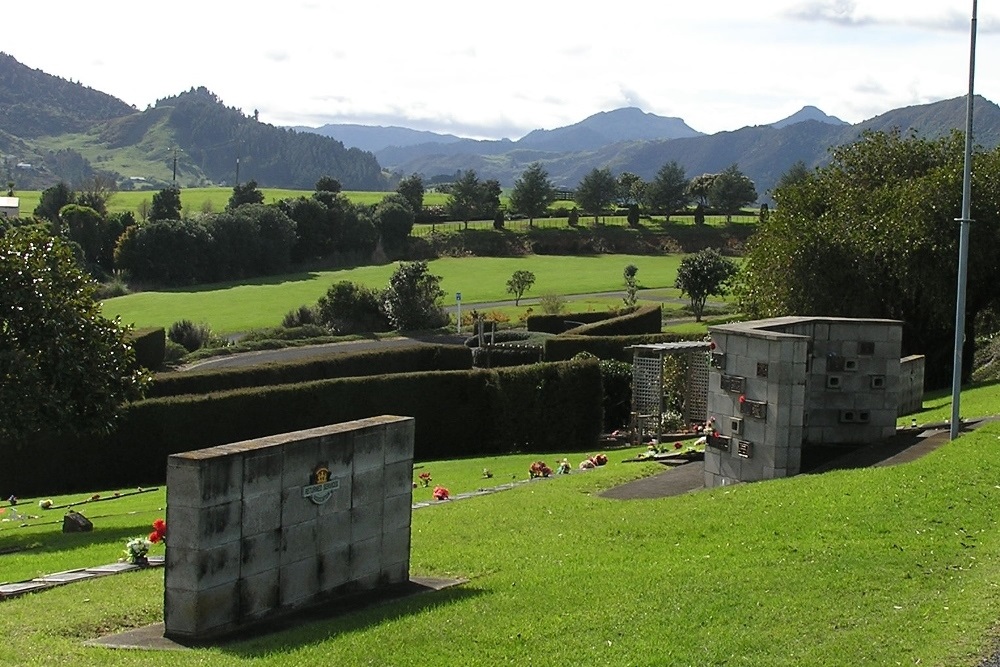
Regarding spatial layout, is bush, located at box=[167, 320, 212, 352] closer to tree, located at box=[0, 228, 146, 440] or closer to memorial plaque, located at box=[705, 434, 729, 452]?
tree, located at box=[0, 228, 146, 440]

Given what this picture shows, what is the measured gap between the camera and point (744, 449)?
20.8 m

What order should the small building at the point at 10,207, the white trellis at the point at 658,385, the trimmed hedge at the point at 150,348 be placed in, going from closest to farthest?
1. the white trellis at the point at 658,385
2. the trimmed hedge at the point at 150,348
3. the small building at the point at 10,207

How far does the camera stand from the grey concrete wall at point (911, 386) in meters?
29.5

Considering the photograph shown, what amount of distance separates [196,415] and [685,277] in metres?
47.8

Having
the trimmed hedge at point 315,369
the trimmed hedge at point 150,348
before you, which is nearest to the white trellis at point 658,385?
the trimmed hedge at point 315,369

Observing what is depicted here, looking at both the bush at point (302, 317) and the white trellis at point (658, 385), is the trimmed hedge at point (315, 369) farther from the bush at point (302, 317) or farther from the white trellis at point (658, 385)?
the bush at point (302, 317)

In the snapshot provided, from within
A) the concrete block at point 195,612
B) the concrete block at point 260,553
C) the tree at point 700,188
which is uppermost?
the tree at point 700,188

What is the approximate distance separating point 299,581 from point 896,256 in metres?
30.0

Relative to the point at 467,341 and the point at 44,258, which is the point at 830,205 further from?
the point at 44,258

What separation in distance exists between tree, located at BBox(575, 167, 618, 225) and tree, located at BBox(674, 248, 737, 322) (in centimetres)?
5984

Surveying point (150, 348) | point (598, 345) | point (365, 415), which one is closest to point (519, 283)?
point (598, 345)

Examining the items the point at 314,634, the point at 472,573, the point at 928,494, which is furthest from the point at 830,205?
the point at 314,634

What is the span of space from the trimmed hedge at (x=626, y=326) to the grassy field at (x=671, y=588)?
30.3m

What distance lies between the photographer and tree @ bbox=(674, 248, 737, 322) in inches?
2891
